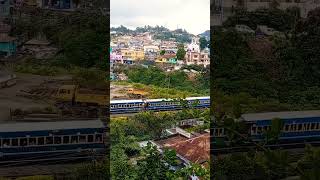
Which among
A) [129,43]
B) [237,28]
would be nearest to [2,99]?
[129,43]

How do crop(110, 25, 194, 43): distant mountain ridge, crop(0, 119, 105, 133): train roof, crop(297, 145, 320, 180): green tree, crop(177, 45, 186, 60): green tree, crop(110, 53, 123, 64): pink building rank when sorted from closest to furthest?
crop(297, 145, 320, 180): green tree → crop(0, 119, 105, 133): train roof → crop(110, 53, 123, 64): pink building → crop(110, 25, 194, 43): distant mountain ridge → crop(177, 45, 186, 60): green tree

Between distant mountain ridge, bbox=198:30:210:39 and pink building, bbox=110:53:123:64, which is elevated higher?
distant mountain ridge, bbox=198:30:210:39

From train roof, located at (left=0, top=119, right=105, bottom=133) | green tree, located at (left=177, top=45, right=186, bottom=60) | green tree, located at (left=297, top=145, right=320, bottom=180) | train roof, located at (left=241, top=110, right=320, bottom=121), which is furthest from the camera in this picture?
green tree, located at (left=177, top=45, right=186, bottom=60)

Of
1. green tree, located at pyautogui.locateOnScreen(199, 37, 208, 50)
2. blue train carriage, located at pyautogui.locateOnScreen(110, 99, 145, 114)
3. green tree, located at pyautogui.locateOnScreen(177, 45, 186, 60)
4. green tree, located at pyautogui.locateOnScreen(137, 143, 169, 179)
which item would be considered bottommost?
green tree, located at pyautogui.locateOnScreen(137, 143, 169, 179)

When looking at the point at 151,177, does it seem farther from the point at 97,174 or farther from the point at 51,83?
the point at 51,83

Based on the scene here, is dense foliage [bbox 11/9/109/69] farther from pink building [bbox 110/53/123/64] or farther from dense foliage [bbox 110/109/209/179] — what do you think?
dense foliage [bbox 110/109/209/179]

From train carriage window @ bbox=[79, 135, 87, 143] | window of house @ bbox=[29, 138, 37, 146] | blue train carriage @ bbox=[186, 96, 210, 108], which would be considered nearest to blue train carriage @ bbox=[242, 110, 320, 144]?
blue train carriage @ bbox=[186, 96, 210, 108]

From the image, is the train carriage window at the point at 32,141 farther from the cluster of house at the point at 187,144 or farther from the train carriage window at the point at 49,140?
the cluster of house at the point at 187,144
